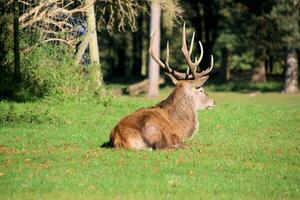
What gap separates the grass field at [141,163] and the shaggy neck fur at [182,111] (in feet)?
1.21

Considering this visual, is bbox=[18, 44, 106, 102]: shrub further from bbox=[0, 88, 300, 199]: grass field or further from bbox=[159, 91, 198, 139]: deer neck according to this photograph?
bbox=[159, 91, 198, 139]: deer neck

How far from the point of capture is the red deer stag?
10.9 meters

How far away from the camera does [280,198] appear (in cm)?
808

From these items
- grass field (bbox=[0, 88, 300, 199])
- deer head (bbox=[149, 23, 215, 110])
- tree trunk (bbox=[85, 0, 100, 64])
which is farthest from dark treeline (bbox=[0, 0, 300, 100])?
deer head (bbox=[149, 23, 215, 110])

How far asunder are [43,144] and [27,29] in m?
9.73

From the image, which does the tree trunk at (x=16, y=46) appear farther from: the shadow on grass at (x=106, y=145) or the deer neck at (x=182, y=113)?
the deer neck at (x=182, y=113)

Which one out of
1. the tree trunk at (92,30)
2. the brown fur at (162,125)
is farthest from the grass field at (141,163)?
the tree trunk at (92,30)

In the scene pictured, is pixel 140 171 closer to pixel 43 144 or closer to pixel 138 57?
pixel 43 144

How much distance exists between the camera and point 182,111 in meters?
11.9

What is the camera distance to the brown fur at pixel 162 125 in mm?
10891

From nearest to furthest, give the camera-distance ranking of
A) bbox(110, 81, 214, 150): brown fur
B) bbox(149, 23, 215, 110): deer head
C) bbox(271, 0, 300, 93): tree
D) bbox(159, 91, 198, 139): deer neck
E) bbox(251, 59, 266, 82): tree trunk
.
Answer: bbox(110, 81, 214, 150): brown fur
bbox(159, 91, 198, 139): deer neck
bbox(149, 23, 215, 110): deer head
bbox(271, 0, 300, 93): tree
bbox(251, 59, 266, 82): tree trunk

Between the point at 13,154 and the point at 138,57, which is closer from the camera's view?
the point at 13,154

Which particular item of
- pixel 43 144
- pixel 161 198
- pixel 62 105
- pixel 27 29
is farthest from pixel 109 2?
pixel 161 198

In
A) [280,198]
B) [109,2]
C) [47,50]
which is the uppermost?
[109,2]
